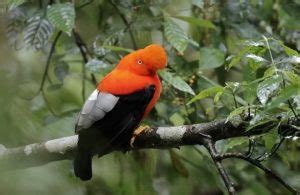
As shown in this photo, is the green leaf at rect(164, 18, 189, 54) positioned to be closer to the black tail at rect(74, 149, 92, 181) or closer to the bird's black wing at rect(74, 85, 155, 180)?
the bird's black wing at rect(74, 85, 155, 180)

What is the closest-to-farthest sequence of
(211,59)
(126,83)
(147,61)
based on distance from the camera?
(126,83)
(147,61)
(211,59)

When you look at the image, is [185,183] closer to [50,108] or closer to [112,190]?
[112,190]

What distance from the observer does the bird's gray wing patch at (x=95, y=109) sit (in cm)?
261

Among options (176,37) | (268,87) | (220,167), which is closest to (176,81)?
(176,37)

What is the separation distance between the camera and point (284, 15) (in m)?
3.84

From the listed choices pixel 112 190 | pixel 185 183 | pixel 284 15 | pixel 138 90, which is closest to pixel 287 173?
pixel 185 183

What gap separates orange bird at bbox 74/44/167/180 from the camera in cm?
266

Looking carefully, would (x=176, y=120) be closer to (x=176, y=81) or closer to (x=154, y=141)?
(x=176, y=81)

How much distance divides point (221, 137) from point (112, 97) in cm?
61

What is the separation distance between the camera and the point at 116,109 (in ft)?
9.07

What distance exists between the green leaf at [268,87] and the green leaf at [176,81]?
1.18 meters

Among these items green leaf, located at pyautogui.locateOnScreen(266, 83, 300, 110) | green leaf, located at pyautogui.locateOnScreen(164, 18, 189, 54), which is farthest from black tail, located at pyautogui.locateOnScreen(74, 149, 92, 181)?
green leaf, located at pyautogui.locateOnScreen(266, 83, 300, 110)

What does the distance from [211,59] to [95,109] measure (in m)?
1.03

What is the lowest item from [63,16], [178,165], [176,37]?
[178,165]
